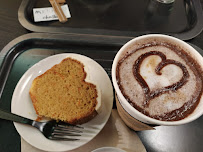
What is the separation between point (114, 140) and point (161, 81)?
Answer: 43 centimetres

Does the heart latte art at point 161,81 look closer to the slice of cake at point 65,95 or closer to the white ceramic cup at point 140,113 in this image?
the white ceramic cup at point 140,113

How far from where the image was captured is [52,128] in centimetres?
89

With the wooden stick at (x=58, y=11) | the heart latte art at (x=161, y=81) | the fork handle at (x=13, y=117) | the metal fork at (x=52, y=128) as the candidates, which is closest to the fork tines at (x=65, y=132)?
the metal fork at (x=52, y=128)

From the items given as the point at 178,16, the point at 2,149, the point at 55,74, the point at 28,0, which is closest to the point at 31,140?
the point at 2,149

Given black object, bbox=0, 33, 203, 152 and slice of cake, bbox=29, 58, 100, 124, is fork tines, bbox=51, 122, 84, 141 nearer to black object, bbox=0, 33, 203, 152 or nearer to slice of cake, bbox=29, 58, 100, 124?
slice of cake, bbox=29, 58, 100, 124

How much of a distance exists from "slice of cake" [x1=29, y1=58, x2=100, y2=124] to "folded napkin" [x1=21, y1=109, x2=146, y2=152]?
0.12m

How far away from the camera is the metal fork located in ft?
2.82

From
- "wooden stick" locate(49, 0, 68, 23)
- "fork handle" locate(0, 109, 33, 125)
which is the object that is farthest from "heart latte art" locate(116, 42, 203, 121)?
"wooden stick" locate(49, 0, 68, 23)

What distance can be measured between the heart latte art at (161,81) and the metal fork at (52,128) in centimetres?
36

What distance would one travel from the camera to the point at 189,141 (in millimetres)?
982

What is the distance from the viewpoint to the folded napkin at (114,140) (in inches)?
35.8

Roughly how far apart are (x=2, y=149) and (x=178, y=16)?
1.55 meters

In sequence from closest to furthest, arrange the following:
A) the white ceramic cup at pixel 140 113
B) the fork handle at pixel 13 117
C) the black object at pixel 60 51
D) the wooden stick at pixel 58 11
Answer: the white ceramic cup at pixel 140 113, the fork handle at pixel 13 117, the black object at pixel 60 51, the wooden stick at pixel 58 11

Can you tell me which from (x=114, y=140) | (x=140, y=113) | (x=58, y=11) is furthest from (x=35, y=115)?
(x=58, y=11)
